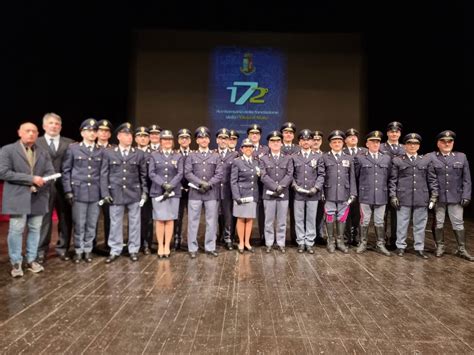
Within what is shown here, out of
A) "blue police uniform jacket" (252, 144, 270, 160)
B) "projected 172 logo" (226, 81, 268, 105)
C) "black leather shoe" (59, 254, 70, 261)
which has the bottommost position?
"black leather shoe" (59, 254, 70, 261)

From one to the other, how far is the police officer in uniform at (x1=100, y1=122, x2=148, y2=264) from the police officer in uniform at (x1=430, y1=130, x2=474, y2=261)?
366 centimetres

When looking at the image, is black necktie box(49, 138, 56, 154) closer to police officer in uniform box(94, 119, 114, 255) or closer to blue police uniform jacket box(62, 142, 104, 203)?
blue police uniform jacket box(62, 142, 104, 203)

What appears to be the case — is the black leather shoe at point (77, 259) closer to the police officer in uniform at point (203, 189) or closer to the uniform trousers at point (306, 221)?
the police officer in uniform at point (203, 189)

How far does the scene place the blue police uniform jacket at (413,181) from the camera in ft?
16.0

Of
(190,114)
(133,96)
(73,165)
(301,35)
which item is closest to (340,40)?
(301,35)

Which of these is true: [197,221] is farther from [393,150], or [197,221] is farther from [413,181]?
[393,150]

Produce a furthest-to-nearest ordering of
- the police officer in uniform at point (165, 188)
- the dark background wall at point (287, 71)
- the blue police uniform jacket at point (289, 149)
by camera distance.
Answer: the dark background wall at point (287, 71)
the blue police uniform jacket at point (289, 149)
the police officer in uniform at point (165, 188)

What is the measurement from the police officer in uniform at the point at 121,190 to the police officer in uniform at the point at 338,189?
2337 millimetres

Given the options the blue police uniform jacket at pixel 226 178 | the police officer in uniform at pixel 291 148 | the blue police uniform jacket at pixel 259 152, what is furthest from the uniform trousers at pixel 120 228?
the police officer in uniform at pixel 291 148

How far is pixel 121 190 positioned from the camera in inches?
177

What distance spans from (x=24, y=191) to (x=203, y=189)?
6.12 ft

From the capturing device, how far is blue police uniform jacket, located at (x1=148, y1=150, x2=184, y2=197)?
464cm

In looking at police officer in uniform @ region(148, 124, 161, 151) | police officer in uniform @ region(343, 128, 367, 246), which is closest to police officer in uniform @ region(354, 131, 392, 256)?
police officer in uniform @ region(343, 128, 367, 246)

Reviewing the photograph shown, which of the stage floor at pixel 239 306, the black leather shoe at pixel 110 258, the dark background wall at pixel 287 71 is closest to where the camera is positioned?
the stage floor at pixel 239 306
